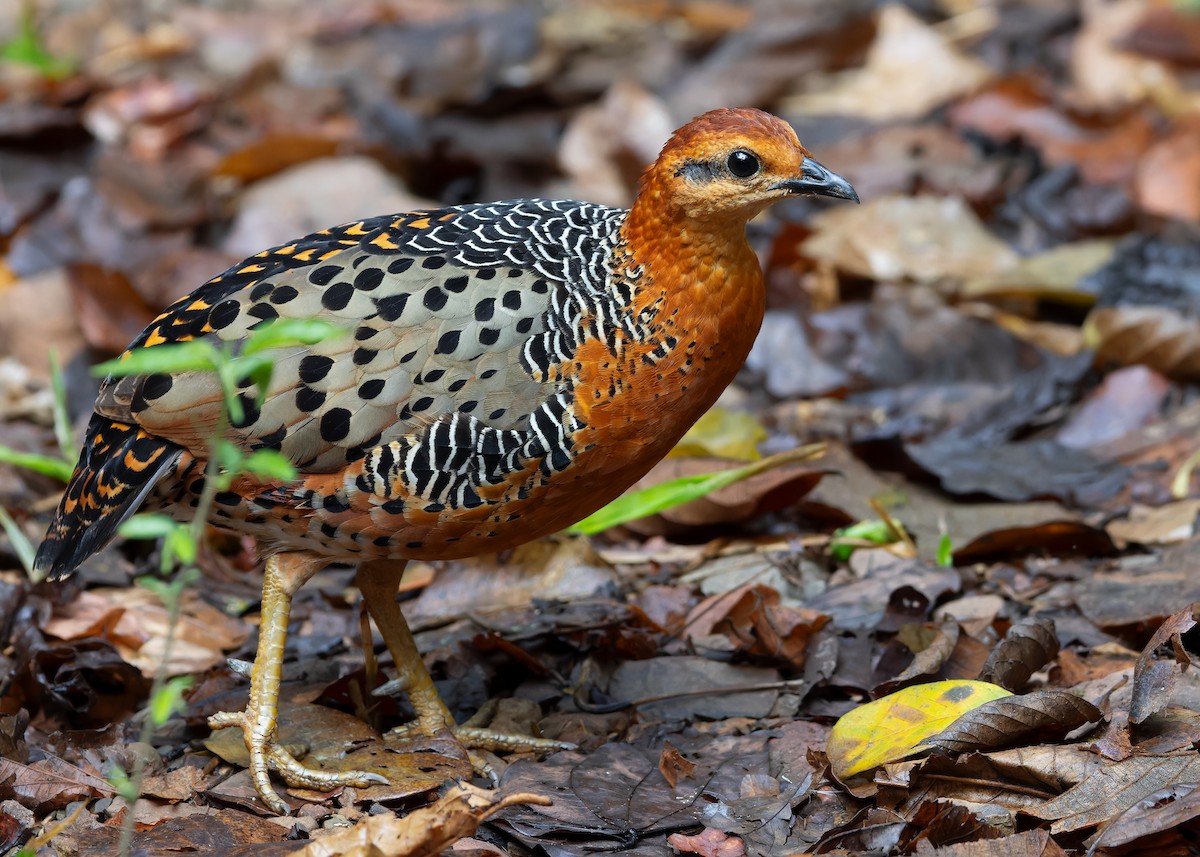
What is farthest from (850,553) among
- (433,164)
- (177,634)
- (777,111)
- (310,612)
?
(777,111)

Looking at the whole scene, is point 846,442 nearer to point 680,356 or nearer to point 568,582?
point 568,582

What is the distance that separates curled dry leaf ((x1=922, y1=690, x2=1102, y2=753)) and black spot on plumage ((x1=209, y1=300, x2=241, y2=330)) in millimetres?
2309

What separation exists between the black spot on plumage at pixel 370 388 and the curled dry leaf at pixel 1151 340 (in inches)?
154

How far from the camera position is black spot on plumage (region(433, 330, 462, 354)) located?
4.20 m

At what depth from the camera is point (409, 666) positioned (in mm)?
4750

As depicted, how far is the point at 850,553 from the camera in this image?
18.4ft

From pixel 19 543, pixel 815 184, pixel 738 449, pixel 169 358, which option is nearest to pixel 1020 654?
pixel 815 184

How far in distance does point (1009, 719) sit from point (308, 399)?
2.13m

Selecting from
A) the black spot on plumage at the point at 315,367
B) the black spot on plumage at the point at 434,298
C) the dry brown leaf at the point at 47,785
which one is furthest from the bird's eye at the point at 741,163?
the dry brown leaf at the point at 47,785

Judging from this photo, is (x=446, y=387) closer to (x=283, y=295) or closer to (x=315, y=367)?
(x=315, y=367)

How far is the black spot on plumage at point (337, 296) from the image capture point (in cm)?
423

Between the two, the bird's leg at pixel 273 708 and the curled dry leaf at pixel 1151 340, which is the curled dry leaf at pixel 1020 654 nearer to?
the bird's leg at pixel 273 708

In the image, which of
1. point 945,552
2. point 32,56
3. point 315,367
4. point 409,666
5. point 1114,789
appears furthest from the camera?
point 32,56

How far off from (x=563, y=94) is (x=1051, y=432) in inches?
167
